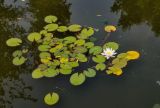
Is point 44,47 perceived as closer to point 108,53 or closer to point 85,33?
point 85,33

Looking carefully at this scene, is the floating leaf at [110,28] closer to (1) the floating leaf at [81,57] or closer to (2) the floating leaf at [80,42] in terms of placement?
(2) the floating leaf at [80,42]

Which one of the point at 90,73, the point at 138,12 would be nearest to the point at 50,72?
the point at 90,73

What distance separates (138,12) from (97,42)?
618 millimetres

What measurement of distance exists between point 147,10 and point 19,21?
4.13 ft

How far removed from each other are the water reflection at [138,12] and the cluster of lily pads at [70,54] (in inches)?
9.5

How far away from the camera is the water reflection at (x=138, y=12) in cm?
302

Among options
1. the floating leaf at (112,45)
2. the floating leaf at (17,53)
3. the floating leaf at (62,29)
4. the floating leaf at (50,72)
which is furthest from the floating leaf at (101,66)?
the floating leaf at (17,53)

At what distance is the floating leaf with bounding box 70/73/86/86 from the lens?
2398 millimetres

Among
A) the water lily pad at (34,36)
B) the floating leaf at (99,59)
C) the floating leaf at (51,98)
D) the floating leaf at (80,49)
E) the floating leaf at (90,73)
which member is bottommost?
the floating leaf at (51,98)

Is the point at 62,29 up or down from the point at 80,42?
up

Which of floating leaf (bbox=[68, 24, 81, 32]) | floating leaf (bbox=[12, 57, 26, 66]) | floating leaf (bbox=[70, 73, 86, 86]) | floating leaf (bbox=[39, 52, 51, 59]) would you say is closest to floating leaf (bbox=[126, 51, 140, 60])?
floating leaf (bbox=[70, 73, 86, 86])

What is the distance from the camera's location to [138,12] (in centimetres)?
313

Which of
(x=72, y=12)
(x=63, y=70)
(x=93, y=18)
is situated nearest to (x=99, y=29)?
(x=93, y=18)

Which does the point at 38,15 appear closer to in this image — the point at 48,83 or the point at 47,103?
the point at 48,83
